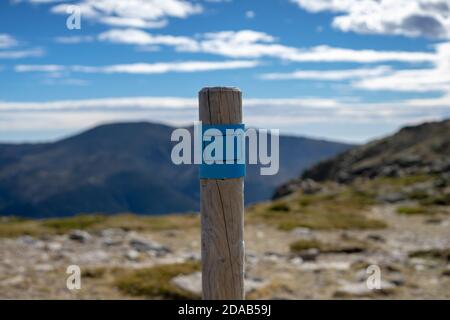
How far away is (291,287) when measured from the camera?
554 inches

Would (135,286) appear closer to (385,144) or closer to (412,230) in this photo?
(412,230)

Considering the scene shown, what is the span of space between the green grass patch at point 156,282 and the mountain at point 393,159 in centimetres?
5465

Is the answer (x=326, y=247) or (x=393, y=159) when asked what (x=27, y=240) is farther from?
(x=393, y=159)

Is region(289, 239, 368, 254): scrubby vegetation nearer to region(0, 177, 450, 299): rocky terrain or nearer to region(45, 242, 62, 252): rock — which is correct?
region(0, 177, 450, 299): rocky terrain

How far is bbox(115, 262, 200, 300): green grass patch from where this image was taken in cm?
1341

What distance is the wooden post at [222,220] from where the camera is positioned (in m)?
6.09

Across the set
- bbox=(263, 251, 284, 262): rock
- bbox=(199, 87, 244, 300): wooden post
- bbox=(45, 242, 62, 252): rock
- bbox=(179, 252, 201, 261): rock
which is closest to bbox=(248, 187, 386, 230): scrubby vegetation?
bbox=(263, 251, 284, 262): rock

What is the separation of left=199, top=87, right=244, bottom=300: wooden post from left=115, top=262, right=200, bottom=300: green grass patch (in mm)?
6887

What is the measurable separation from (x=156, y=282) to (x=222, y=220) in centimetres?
824

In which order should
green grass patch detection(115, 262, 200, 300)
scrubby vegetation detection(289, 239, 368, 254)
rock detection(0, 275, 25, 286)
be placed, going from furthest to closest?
scrubby vegetation detection(289, 239, 368, 254) → rock detection(0, 275, 25, 286) → green grass patch detection(115, 262, 200, 300)

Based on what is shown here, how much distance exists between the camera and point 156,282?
13.9 m

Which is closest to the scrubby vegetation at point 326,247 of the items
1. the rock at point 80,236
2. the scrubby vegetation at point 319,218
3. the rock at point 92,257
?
the scrubby vegetation at point 319,218

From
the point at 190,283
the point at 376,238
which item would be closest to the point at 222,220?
the point at 190,283
